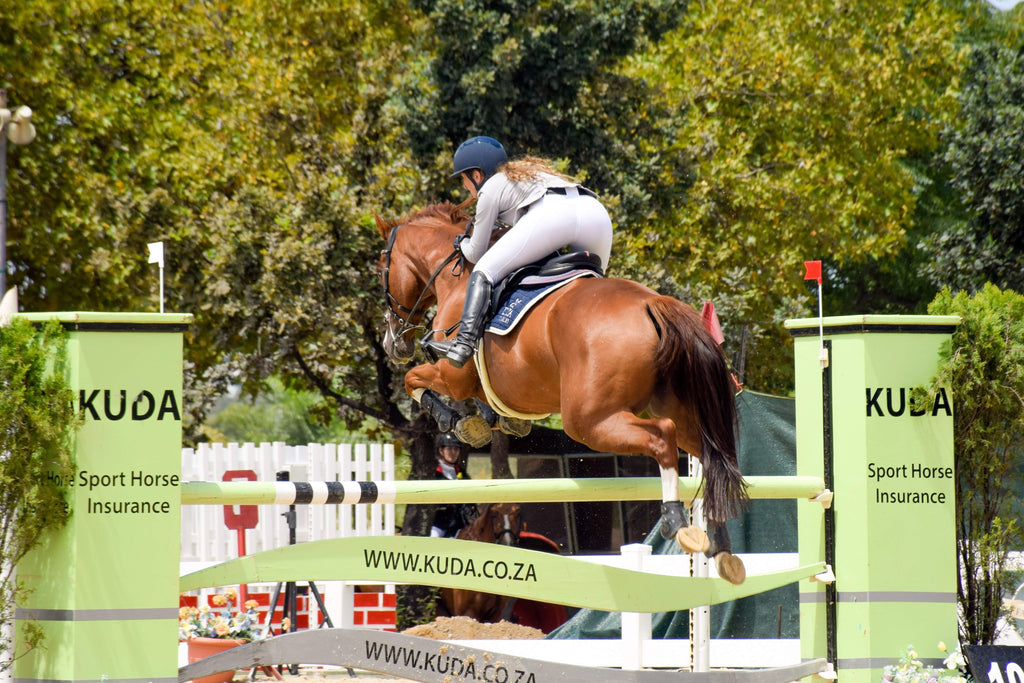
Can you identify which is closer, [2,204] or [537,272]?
[537,272]

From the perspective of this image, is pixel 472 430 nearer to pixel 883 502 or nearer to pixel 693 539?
pixel 693 539

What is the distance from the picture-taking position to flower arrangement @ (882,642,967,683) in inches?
175

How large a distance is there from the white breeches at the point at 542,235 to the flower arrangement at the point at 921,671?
6.78 feet

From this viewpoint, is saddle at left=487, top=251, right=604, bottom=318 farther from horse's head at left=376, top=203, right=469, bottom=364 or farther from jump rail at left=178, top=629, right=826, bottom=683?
jump rail at left=178, top=629, right=826, bottom=683

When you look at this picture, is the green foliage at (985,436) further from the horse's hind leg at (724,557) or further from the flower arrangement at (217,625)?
the flower arrangement at (217,625)

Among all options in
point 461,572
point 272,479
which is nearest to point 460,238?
point 461,572

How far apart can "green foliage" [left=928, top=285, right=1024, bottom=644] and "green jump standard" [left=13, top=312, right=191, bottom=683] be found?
3.06 meters

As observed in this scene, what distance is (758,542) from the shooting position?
7.92 m

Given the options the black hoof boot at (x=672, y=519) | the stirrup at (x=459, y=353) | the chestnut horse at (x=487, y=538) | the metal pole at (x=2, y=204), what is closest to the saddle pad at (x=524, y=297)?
the stirrup at (x=459, y=353)

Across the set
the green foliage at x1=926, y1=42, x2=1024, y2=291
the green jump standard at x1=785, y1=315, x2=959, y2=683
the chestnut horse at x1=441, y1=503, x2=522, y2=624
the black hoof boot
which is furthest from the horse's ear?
the green foliage at x1=926, y1=42, x2=1024, y2=291

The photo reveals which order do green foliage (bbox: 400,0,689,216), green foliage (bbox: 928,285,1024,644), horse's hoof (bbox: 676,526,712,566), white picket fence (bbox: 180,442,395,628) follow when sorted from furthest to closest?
green foliage (bbox: 400,0,689,216), white picket fence (bbox: 180,442,395,628), green foliage (bbox: 928,285,1024,644), horse's hoof (bbox: 676,526,712,566)

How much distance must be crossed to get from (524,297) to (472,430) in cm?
70

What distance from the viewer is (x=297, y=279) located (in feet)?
36.3

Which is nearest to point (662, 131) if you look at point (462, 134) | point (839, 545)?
point (462, 134)
